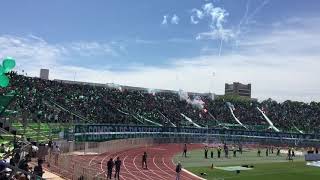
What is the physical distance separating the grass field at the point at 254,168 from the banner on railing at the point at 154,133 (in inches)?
315

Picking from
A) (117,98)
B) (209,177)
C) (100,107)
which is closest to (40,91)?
(100,107)

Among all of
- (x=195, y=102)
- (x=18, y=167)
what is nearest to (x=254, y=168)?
(x=18, y=167)

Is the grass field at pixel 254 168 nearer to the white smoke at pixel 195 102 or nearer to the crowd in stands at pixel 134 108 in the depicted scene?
the crowd in stands at pixel 134 108

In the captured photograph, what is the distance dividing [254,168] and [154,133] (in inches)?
847

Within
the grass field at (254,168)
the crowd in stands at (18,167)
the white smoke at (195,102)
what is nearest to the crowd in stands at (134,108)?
the white smoke at (195,102)

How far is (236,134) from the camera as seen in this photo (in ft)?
260

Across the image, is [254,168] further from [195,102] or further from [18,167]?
[195,102]

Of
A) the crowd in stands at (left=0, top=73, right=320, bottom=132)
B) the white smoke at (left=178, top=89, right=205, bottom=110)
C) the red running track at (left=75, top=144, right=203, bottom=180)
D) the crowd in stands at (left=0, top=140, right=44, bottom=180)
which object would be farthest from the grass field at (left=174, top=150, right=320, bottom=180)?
the white smoke at (left=178, top=89, right=205, bottom=110)

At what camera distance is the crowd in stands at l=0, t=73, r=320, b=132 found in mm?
54497

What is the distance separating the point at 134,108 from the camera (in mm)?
79312

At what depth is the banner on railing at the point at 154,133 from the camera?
4921cm

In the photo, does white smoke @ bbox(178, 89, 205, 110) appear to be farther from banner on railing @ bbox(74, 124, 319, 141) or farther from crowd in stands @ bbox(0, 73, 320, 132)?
banner on railing @ bbox(74, 124, 319, 141)

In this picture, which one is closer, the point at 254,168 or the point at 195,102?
the point at 254,168

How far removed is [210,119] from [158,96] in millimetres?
10909
